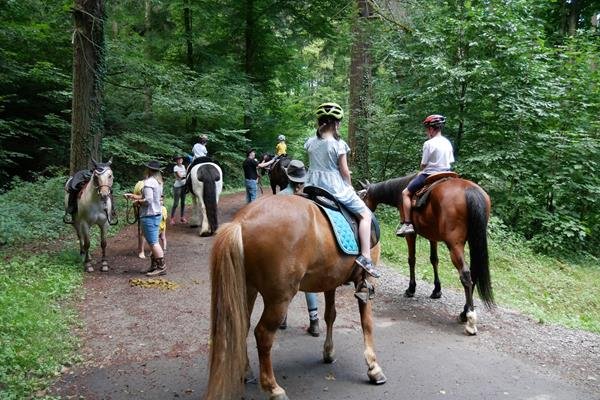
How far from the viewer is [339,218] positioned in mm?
4289

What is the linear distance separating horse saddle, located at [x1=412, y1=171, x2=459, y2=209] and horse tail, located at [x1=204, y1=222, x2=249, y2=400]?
148 inches

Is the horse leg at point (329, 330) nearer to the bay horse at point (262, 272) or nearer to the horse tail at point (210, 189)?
the bay horse at point (262, 272)

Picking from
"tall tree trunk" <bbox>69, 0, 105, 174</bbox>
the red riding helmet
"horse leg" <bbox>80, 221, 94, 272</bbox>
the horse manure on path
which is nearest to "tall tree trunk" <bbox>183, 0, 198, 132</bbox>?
"tall tree trunk" <bbox>69, 0, 105, 174</bbox>

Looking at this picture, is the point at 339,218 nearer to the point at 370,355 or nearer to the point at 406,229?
the point at 370,355

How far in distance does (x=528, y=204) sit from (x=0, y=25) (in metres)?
15.4

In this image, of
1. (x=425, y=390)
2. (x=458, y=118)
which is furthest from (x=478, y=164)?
(x=425, y=390)

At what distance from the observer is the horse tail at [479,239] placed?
576 centimetres

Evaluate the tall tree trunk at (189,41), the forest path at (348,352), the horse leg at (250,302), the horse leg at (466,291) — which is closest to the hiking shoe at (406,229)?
the horse leg at (466,291)

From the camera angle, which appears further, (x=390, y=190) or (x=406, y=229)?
(x=390, y=190)

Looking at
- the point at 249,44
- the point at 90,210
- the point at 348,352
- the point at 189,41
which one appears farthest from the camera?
the point at 249,44

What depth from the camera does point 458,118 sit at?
1162 centimetres

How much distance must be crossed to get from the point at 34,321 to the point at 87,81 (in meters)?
6.75

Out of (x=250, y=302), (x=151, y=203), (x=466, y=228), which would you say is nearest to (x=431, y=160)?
(x=466, y=228)

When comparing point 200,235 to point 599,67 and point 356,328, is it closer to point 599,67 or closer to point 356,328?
point 356,328
